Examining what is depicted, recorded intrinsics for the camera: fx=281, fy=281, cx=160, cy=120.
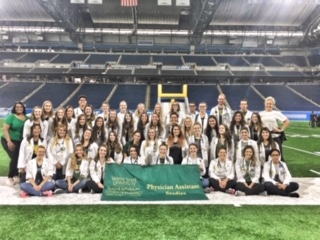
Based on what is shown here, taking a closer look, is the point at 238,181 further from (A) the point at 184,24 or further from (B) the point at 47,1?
(A) the point at 184,24

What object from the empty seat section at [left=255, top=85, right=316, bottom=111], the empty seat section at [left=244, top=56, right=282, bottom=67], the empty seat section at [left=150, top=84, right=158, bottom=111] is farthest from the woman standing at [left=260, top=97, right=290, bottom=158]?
the empty seat section at [left=244, top=56, right=282, bottom=67]

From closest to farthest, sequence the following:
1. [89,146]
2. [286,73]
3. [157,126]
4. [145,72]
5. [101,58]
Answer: [89,146], [157,126], [145,72], [286,73], [101,58]

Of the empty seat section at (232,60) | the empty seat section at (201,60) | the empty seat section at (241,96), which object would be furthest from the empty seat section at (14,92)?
the empty seat section at (232,60)

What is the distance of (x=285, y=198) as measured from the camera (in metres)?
5.36

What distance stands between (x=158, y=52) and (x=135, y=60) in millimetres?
4187

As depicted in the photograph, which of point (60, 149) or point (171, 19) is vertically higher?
point (171, 19)

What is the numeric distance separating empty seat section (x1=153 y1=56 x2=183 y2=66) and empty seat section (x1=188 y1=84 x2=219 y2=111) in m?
4.96

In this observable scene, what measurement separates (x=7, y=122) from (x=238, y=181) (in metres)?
4.91

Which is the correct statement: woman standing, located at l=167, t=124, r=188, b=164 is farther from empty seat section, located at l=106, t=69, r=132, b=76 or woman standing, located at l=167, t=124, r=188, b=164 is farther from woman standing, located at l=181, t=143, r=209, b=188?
empty seat section, located at l=106, t=69, r=132, b=76

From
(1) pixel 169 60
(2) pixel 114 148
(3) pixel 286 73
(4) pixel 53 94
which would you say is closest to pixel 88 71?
(4) pixel 53 94

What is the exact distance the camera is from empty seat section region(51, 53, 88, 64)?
38.0m

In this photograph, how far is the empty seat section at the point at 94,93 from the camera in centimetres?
3103

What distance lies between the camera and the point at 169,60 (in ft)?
128

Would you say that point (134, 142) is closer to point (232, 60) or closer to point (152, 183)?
point (152, 183)
